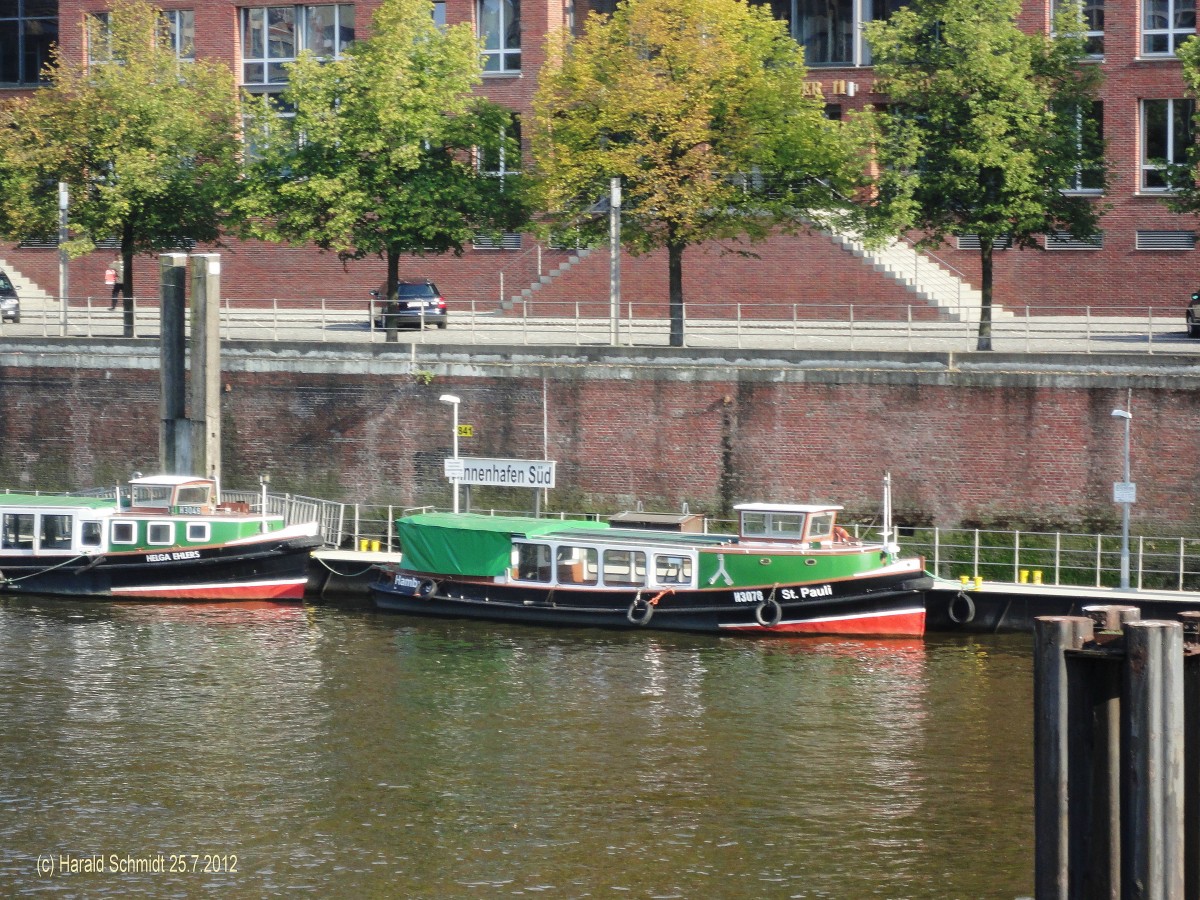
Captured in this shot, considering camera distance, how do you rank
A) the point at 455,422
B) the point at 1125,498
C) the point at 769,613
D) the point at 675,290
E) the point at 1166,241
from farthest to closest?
the point at 1166,241 < the point at 675,290 < the point at 455,422 < the point at 769,613 < the point at 1125,498

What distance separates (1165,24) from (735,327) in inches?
653

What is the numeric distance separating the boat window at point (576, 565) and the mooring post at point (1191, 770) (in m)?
22.5

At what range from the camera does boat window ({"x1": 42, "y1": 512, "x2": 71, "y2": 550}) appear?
43094mm

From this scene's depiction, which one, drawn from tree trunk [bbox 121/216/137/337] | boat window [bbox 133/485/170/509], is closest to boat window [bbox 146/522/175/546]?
boat window [bbox 133/485/170/509]

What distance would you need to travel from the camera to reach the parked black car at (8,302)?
5442 centimetres

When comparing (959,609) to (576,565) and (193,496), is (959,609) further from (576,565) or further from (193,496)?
(193,496)

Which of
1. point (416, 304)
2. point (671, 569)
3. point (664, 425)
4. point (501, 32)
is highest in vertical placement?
point (501, 32)

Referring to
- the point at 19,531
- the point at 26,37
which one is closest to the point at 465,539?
the point at 19,531

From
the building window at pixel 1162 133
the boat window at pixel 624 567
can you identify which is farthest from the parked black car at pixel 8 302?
the building window at pixel 1162 133

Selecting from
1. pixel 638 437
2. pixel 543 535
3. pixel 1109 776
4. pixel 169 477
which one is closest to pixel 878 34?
pixel 638 437

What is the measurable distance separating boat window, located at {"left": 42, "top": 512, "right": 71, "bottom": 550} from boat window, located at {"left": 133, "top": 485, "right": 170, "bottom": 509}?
1650mm

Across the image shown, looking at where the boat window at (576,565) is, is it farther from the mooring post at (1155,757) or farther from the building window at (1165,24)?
the building window at (1165,24)

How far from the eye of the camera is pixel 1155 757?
685 inches

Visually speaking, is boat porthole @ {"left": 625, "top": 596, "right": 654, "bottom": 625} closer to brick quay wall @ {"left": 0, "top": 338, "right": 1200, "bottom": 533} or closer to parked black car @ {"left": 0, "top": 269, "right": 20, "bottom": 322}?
brick quay wall @ {"left": 0, "top": 338, "right": 1200, "bottom": 533}
